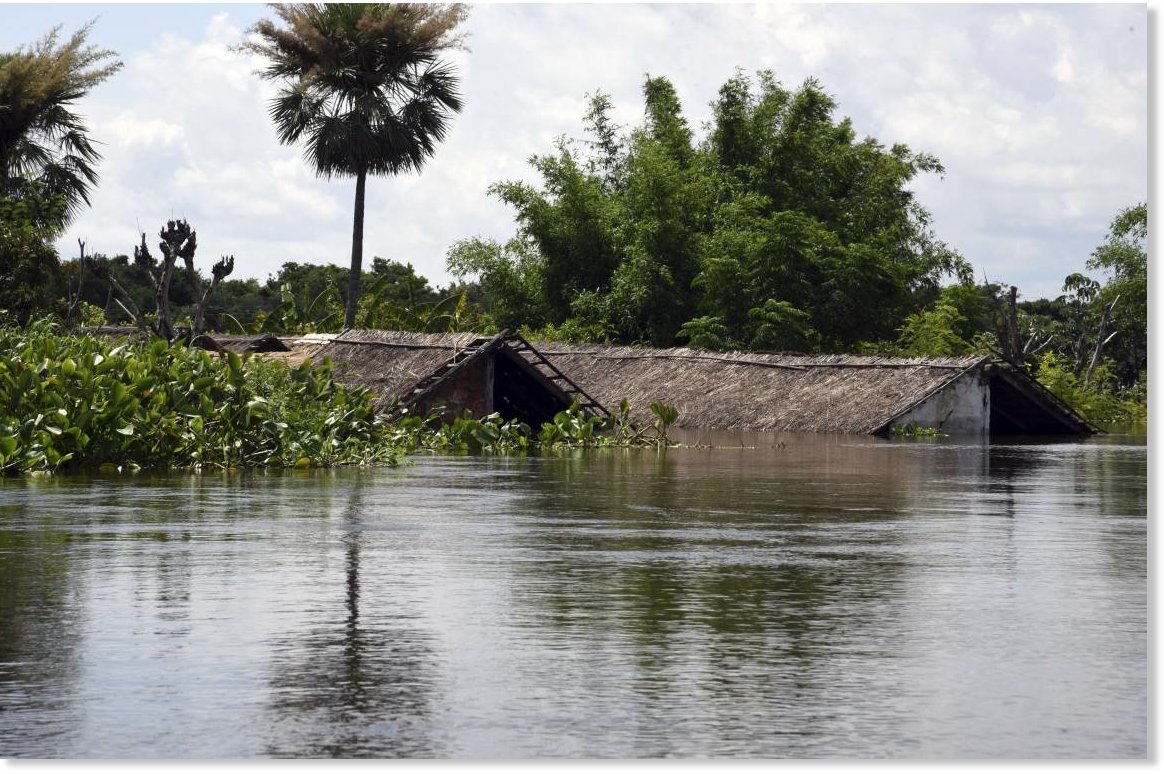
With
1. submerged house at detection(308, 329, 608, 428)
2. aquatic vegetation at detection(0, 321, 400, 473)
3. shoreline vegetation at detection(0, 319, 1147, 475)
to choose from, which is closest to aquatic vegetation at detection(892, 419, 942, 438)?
submerged house at detection(308, 329, 608, 428)

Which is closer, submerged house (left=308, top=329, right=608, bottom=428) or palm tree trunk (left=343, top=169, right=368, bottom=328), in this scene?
submerged house (left=308, top=329, right=608, bottom=428)

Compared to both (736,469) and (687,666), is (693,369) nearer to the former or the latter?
(736,469)

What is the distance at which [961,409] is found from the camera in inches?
1419

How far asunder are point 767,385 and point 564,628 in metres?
29.7

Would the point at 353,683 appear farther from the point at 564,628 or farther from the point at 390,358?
the point at 390,358

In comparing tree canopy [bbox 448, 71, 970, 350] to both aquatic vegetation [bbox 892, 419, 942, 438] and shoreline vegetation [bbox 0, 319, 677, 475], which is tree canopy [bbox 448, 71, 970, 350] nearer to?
aquatic vegetation [bbox 892, 419, 942, 438]

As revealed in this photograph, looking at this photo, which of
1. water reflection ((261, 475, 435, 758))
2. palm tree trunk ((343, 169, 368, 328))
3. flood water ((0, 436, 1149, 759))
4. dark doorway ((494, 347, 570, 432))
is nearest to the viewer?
water reflection ((261, 475, 435, 758))

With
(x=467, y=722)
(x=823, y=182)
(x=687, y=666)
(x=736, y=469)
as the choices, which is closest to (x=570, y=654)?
(x=687, y=666)

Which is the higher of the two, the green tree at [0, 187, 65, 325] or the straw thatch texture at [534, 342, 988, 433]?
the green tree at [0, 187, 65, 325]

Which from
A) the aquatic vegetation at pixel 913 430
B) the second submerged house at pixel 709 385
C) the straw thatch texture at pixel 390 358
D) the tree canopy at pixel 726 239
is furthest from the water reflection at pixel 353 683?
the tree canopy at pixel 726 239

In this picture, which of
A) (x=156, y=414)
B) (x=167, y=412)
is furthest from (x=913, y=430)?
(x=156, y=414)

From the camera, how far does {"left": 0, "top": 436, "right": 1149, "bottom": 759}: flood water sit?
613 cm

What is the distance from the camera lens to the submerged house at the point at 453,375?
29.5 meters

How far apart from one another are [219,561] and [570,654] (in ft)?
12.5
